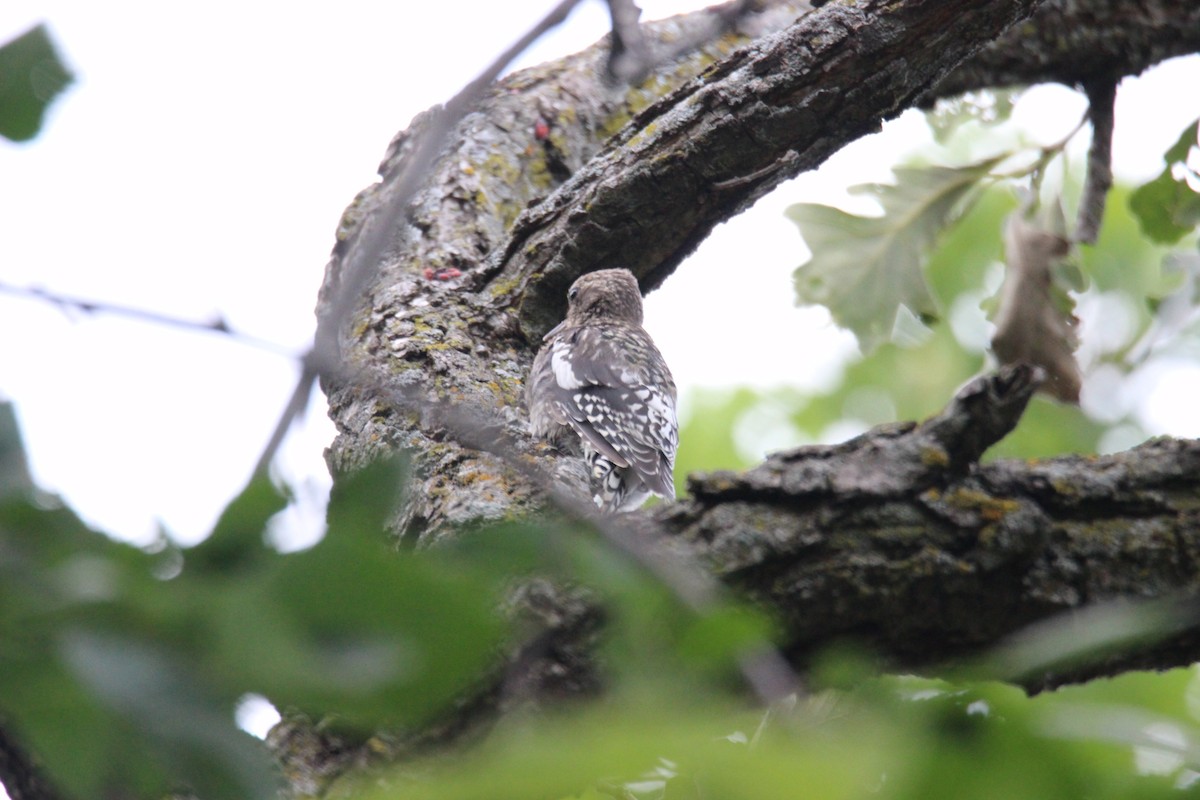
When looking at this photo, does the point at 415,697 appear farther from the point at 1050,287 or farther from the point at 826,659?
the point at 1050,287

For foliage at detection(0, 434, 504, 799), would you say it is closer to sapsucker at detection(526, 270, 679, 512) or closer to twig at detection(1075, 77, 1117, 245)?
sapsucker at detection(526, 270, 679, 512)

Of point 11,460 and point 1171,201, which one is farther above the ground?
point 1171,201

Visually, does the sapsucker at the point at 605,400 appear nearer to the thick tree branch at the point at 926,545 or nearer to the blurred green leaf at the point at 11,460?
the thick tree branch at the point at 926,545

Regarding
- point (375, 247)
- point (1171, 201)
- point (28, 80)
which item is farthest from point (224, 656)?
point (1171, 201)

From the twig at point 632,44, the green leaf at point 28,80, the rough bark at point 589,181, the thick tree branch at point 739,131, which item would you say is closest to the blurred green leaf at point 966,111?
the rough bark at point 589,181

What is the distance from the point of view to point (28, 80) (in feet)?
3.48

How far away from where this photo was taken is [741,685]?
3.67 feet

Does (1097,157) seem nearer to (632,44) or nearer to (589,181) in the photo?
(589,181)

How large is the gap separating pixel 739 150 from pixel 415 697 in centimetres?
293

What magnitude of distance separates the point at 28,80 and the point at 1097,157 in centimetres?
423

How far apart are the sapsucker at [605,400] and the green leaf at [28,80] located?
3043 millimetres

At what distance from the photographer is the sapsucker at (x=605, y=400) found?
4.56 metres

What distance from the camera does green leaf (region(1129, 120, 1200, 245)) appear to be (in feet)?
13.4

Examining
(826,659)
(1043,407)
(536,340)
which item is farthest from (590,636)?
(1043,407)
